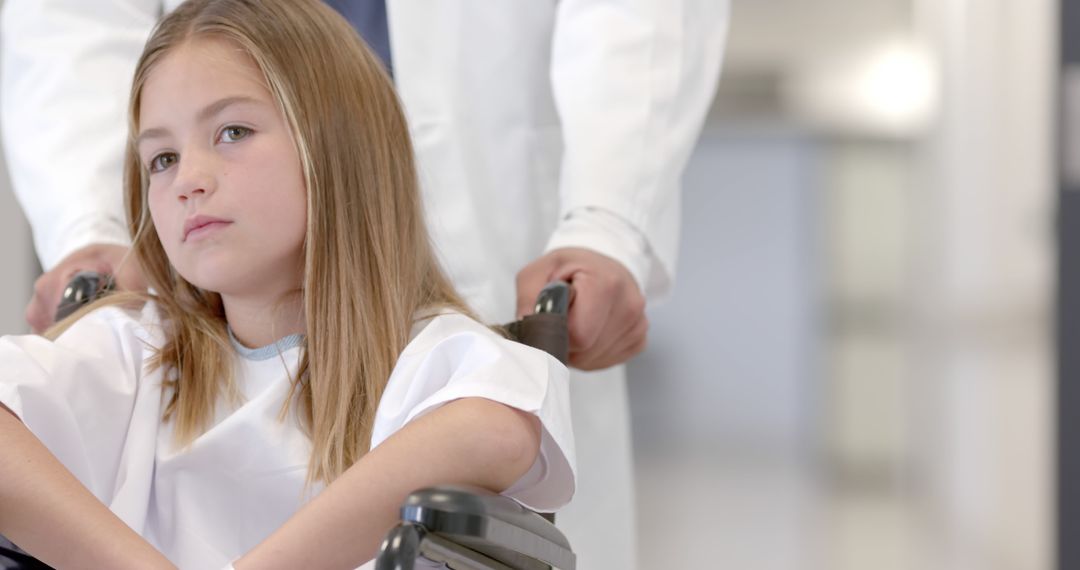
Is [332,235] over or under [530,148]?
under

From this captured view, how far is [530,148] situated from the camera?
1.47m

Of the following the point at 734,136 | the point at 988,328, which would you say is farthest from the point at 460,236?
the point at 734,136

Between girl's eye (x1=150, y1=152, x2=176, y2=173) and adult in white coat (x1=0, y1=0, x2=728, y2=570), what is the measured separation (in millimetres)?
295

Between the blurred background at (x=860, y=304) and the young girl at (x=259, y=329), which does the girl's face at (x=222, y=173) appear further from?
the blurred background at (x=860, y=304)

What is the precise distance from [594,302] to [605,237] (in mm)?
127

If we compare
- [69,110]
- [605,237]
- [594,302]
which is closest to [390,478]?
[594,302]

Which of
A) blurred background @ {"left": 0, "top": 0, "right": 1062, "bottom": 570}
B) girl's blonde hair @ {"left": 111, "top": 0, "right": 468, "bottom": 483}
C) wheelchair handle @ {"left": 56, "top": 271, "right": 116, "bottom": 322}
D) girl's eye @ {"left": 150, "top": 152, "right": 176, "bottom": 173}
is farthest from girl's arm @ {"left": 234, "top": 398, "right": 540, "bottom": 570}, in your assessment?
blurred background @ {"left": 0, "top": 0, "right": 1062, "bottom": 570}

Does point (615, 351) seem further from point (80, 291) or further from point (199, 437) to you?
point (80, 291)

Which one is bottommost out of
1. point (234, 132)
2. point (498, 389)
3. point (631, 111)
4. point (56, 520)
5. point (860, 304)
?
point (56, 520)

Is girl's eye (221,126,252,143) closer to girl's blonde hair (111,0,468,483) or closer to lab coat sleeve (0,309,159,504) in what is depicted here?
girl's blonde hair (111,0,468,483)

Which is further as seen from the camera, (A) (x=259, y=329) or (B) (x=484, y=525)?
(A) (x=259, y=329)

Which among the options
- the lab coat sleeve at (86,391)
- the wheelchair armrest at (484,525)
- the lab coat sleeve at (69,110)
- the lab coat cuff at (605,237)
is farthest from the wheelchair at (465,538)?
the lab coat sleeve at (69,110)

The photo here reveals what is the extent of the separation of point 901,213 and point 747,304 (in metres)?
1.01

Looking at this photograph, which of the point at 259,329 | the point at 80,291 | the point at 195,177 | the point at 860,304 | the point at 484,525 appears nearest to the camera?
the point at 484,525
